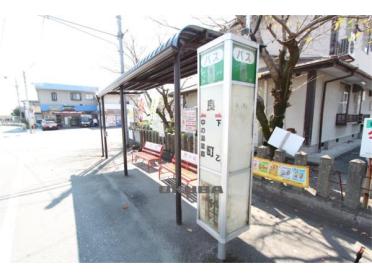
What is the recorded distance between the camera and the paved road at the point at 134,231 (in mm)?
2533

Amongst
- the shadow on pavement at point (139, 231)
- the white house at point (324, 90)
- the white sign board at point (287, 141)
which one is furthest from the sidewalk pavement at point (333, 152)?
the shadow on pavement at point (139, 231)

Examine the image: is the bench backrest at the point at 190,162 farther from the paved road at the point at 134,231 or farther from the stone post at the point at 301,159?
the stone post at the point at 301,159

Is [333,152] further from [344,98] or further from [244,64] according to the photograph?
[244,64]

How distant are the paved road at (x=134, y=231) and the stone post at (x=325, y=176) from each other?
48 cm

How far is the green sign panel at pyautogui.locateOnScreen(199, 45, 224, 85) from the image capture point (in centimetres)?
229

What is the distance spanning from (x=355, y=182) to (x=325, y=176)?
39 centimetres

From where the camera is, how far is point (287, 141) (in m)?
4.04

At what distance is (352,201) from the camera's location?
3066 mm

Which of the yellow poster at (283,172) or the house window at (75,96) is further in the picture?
the house window at (75,96)

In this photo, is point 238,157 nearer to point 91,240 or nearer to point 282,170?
point 282,170

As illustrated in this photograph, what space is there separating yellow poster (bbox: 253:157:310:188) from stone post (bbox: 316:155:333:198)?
8.2 inches

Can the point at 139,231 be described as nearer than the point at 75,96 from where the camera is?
Yes

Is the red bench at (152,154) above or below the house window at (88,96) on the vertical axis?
below

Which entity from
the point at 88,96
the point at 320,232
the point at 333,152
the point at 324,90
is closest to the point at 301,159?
the point at 320,232
